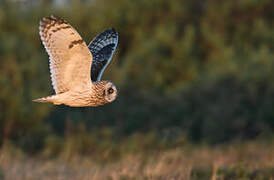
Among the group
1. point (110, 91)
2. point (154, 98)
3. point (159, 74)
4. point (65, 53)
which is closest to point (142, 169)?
point (110, 91)

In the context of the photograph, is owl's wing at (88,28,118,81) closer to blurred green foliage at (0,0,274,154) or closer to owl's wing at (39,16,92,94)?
owl's wing at (39,16,92,94)

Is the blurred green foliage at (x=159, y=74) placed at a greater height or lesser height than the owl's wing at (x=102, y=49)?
lesser

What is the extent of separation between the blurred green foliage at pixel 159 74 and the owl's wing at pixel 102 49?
10.3 feet

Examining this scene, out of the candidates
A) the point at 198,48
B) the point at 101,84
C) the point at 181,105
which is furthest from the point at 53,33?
the point at 198,48

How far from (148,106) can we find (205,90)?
5.19ft

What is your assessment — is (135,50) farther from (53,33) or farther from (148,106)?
(53,33)

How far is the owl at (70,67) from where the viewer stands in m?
6.11

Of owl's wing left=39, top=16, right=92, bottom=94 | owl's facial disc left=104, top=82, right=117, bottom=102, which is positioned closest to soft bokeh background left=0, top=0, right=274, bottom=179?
owl's facial disc left=104, top=82, right=117, bottom=102

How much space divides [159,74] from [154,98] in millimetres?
2041

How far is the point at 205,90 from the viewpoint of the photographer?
606 inches

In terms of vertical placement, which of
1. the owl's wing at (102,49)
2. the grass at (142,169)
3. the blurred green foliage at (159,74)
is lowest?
the blurred green foliage at (159,74)

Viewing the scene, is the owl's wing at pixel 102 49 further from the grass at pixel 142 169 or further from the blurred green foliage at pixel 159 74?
the blurred green foliage at pixel 159 74

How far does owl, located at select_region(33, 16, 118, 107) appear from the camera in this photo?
20.0 feet

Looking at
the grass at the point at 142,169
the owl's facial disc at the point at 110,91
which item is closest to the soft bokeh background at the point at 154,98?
the grass at the point at 142,169
